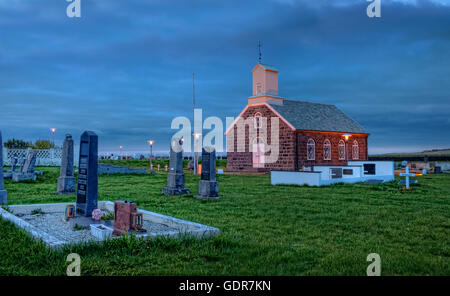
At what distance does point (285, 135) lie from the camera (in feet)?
101

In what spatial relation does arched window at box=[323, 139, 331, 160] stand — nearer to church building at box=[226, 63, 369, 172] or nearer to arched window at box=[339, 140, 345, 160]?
church building at box=[226, 63, 369, 172]

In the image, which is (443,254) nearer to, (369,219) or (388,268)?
(388,268)

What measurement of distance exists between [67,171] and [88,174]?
7447 millimetres

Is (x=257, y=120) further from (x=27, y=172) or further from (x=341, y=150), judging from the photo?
(x=27, y=172)

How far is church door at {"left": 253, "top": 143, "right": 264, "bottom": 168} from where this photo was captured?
32469mm

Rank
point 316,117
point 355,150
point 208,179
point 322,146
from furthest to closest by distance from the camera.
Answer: point 355,150
point 316,117
point 322,146
point 208,179

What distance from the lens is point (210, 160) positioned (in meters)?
14.7

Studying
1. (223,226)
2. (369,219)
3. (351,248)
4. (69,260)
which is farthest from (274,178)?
(69,260)

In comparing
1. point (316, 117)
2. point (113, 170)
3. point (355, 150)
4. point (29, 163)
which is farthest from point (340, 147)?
point (29, 163)

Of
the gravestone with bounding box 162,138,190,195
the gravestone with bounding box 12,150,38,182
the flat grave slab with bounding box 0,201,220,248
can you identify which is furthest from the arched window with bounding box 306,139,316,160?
the flat grave slab with bounding box 0,201,220,248

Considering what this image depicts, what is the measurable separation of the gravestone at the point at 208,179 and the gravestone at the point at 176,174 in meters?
1.58

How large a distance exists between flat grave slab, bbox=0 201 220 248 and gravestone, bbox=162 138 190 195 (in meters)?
4.16

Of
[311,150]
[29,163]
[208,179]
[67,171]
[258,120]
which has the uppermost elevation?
[258,120]
